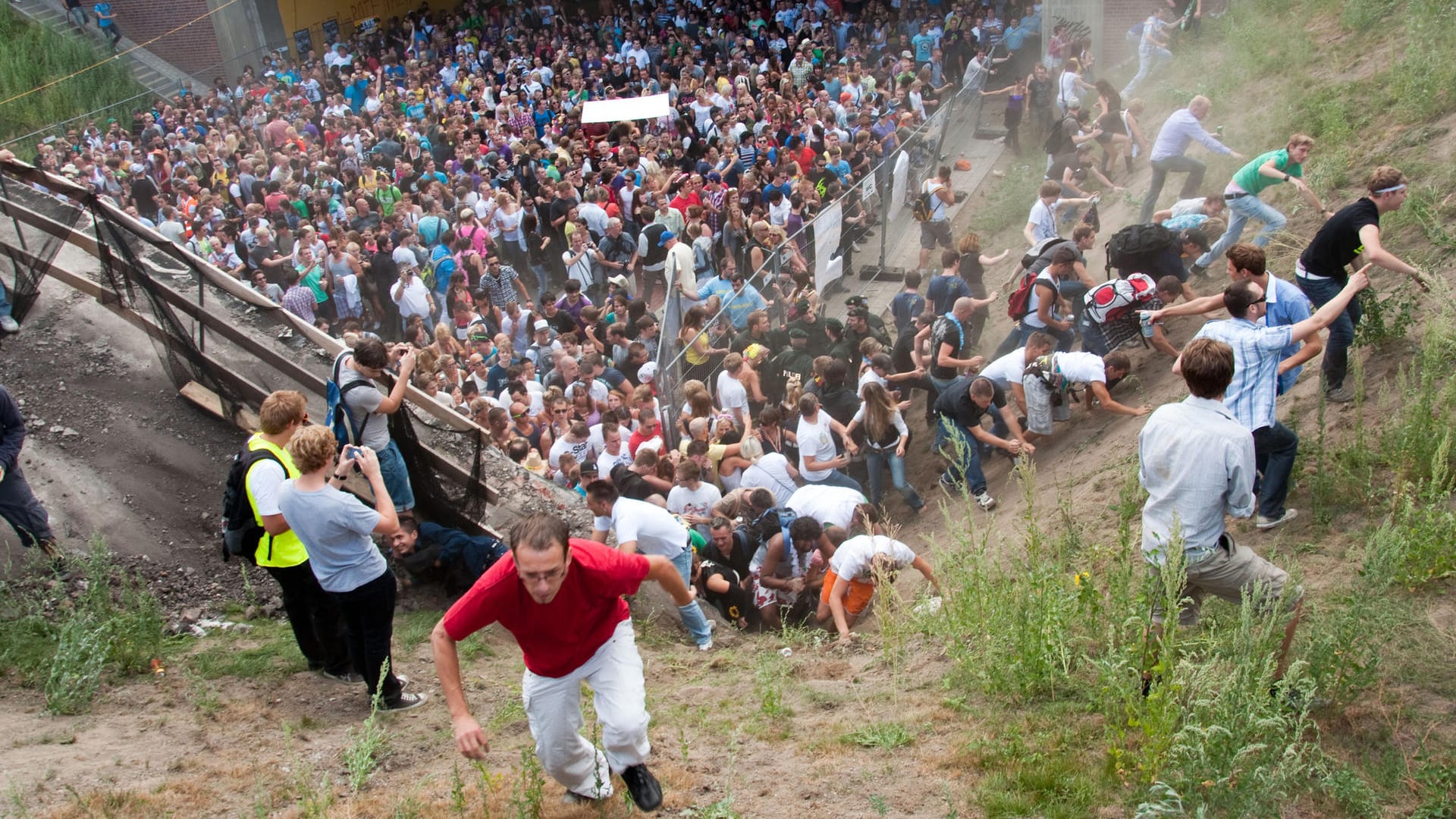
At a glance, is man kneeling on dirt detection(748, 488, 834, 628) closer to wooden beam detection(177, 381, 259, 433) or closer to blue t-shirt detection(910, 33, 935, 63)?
wooden beam detection(177, 381, 259, 433)

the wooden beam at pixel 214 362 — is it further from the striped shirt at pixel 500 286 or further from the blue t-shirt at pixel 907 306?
the blue t-shirt at pixel 907 306

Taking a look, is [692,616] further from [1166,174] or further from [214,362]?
[1166,174]

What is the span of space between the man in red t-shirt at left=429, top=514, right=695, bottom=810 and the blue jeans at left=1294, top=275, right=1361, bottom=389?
14.9ft

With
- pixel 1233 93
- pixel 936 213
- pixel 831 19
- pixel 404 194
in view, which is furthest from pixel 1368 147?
pixel 831 19

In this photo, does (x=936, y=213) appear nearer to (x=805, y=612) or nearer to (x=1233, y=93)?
(x=1233, y=93)

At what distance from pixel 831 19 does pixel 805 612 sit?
17.9 meters

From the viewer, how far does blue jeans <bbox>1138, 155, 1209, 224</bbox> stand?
1073 cm

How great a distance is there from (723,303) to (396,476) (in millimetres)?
4707

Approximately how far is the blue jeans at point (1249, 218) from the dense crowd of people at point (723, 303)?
3 centimetres

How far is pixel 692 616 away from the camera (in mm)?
6418

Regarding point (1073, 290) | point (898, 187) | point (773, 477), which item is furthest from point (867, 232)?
point (773, 477)

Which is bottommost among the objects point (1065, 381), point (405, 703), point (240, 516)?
point (405, 703)

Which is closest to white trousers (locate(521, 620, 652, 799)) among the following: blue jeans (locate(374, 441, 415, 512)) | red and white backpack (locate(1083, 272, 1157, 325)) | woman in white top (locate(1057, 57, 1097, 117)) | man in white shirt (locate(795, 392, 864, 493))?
blue jeans (locate(374, 441, 415, 512))

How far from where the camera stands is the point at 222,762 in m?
4.71
